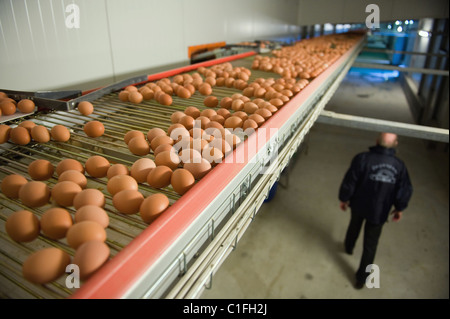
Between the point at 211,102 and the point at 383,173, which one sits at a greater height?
the point at 211,102

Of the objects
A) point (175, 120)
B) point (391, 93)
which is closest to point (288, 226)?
point (175, 120)

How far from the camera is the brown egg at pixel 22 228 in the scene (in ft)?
2.36

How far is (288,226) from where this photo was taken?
4008 mm

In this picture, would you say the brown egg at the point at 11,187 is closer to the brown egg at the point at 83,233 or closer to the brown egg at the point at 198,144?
the brown egg at the point at 83,233

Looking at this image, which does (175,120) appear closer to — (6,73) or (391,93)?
(6,73)

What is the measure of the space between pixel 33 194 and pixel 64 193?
0.09 meters

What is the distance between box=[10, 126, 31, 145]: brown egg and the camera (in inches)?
47.3

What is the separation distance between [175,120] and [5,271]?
2.95 ft

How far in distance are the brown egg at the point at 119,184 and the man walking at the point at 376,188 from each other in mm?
2842

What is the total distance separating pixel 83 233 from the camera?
666 mm

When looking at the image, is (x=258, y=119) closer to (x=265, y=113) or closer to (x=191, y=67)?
(x=265, y=113)

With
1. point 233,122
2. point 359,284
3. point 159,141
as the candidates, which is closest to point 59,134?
point 159,141

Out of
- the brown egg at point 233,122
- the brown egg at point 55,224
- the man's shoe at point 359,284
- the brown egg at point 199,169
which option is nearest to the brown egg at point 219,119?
the brown egg at point 233,122

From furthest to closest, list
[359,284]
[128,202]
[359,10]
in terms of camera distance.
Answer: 1. [359,10]
2. [359,284]
3. [128,202]
